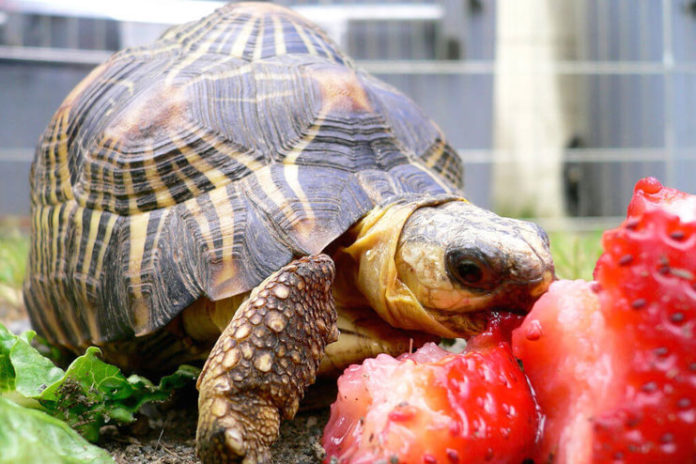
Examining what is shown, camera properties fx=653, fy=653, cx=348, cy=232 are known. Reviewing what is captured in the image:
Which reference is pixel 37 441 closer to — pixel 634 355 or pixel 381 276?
pixel 381 276

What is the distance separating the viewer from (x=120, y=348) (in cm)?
177

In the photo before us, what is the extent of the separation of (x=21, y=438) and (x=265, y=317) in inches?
17.7

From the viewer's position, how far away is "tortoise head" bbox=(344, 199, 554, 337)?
1.31m

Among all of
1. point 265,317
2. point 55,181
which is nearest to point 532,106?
point 55,181

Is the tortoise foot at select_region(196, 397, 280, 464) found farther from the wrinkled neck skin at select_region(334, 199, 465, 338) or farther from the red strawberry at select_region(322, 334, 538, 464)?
the wrinkled neck skin at select_region(334, 199, 465, 338)

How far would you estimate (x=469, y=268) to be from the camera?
1.34m

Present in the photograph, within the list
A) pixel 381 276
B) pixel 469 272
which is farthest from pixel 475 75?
pixel 469 272

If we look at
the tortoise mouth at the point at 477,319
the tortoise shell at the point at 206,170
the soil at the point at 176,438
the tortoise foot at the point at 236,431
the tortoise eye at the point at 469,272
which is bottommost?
the soil at the point at 176,438

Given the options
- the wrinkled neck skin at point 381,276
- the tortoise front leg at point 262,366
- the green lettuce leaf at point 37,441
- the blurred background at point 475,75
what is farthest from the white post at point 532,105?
the green lettuce leaf at point 37,441

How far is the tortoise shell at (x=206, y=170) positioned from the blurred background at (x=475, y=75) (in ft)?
11.3

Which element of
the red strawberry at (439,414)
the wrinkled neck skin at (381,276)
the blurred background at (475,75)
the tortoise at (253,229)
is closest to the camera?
the red strawberry at (439,414)

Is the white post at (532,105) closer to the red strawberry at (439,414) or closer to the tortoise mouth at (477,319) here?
the tortoise mouth at (477,319)

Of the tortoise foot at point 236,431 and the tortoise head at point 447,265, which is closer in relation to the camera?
the tortoise foot at point 236,431

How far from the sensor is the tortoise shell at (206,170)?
1540 millimetres
